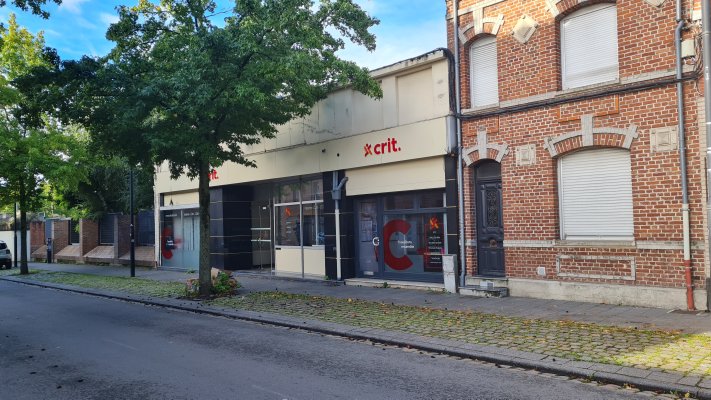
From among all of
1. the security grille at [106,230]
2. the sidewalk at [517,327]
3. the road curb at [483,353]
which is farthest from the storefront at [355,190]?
the security grille at [106,230]

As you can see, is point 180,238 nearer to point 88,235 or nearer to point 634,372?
point 88,235

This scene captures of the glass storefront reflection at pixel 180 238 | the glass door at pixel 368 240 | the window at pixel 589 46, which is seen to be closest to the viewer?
the window at pixel 589 46

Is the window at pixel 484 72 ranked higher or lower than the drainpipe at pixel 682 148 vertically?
higher

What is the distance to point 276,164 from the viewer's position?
59.5 feet

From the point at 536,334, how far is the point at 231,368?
15.0ft

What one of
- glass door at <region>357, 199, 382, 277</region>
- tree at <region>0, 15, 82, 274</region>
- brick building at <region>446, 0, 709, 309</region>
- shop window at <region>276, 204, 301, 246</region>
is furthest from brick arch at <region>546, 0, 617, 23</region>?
tree at <region>0, 15, 82, 274</region>

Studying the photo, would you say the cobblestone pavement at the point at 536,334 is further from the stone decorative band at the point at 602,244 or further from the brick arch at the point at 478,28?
the brick arch at the point at 478,28

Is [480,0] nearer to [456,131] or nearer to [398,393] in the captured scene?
[456,131]

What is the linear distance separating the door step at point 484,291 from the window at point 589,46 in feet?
15.2

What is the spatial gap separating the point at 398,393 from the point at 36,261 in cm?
3339

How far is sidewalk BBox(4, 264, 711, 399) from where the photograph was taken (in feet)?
21.0

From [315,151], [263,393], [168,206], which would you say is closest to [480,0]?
[315,151]

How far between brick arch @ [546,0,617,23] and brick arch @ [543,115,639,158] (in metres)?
2.30

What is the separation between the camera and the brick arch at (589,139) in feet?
34.3
